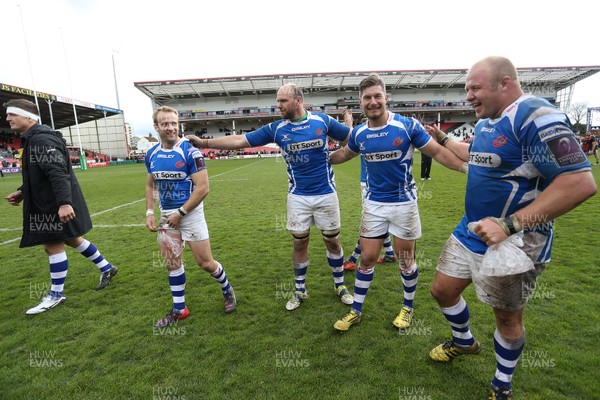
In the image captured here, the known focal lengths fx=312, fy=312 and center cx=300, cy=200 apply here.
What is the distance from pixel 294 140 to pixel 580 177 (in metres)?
2.59

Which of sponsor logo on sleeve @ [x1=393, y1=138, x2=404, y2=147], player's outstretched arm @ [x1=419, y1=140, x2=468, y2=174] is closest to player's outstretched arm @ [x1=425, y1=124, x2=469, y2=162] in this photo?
player's outstretched arm @ [x1=419, y1=140, x2=468, y2=174]

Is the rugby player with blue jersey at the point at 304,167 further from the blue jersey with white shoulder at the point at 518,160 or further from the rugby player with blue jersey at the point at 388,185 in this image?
the blue jersey with white shoulder at the point at 518,160

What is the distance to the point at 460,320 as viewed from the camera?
257 cm

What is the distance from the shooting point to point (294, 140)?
3615 millimetres

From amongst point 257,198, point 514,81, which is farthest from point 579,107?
point 514,81

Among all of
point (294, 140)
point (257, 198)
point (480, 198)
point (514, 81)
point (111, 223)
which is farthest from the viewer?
point (257, 198)

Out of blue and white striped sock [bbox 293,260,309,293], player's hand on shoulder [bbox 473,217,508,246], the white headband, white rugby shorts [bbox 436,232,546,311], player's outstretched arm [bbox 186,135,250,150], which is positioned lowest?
blue and white striped sock [bbox 293,260,309,293]

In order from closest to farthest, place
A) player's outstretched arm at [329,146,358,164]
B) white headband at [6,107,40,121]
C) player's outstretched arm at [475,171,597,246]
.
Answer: player's outstretched arm at [475,171,597,246]
white headband at [6,107,40,121]
player's outstretched arm at [329,146,358,164]

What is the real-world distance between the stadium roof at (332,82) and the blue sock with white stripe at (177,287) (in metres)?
56.0

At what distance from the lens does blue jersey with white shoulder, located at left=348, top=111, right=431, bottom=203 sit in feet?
10.4

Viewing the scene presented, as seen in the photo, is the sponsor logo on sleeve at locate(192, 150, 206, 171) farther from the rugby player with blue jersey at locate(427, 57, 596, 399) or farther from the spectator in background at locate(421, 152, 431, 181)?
the spectator in background at locate(421, 152, 431, 181)

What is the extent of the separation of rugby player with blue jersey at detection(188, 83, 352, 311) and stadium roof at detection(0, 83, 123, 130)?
39.5m

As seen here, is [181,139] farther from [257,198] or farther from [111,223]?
[257,198]

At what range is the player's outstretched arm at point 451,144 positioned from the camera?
2746 millimetres
